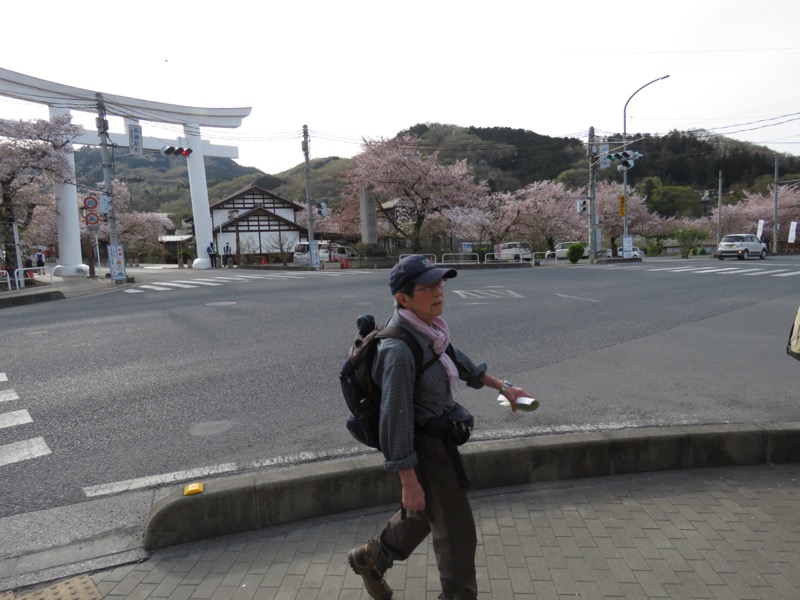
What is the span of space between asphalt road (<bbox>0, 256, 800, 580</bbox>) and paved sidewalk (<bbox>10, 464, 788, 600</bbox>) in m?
0.76

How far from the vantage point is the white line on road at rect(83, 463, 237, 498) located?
3.44m

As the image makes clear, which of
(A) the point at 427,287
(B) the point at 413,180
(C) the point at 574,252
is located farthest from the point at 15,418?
(C) the point at 574,252

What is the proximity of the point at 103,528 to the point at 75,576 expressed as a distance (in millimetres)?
453

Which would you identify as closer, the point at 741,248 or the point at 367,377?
the point at 367,377

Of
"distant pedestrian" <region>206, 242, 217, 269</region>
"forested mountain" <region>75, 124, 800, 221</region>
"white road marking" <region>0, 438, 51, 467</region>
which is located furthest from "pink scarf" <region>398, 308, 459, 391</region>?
"forested mountain" <region>75, 124, 800, 221</region>

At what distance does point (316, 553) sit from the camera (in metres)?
2.71

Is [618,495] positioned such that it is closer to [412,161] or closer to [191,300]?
[191,300]

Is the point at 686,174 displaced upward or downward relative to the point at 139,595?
upward

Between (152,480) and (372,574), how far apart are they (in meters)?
2.02

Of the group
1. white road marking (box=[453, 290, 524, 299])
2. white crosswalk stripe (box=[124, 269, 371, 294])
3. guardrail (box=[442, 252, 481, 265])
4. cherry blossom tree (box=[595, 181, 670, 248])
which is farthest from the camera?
cherry blossom tree (box=[595, 181, 670, 248])

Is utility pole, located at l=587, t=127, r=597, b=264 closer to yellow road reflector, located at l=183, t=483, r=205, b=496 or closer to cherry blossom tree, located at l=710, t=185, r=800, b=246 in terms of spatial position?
cherry blossom tree, located at l=710, t=185, r=800, b=246

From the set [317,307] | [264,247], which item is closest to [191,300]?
[317,307]

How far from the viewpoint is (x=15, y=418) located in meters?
4.87

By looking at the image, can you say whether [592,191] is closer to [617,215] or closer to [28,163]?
[617,215]
